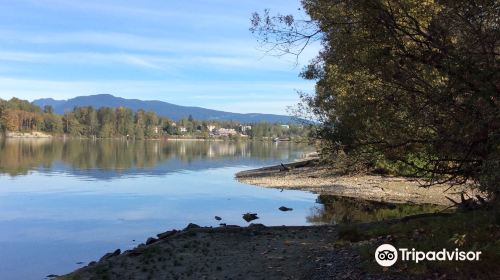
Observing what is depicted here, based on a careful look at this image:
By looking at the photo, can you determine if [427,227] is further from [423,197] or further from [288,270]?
[423,197]

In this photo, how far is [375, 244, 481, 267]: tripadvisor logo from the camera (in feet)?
26.2

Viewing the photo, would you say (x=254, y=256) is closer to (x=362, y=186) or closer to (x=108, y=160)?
(x=362, y=186)

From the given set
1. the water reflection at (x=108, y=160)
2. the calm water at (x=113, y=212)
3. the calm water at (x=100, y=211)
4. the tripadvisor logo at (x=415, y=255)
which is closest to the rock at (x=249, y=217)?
the calm water at (x=113, y=212)

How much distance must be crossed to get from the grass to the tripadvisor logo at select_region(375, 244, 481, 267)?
90 mm

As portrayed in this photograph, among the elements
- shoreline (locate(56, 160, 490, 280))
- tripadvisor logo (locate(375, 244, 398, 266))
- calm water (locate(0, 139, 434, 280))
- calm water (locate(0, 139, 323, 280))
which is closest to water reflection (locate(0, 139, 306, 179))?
calm water (locate(0, 139, 323, 280))

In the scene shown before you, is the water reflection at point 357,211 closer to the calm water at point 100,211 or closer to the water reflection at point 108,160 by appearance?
the calm water at point 100,211

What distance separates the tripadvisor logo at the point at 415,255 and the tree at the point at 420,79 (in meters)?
1.19

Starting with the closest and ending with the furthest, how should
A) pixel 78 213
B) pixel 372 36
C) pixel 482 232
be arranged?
pixel 482 232, pixel 372 36, pixel 78 213

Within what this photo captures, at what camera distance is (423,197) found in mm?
29469

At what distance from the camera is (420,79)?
10.0 m

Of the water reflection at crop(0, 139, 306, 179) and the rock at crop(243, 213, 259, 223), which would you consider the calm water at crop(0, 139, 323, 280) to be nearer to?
the rock at crop(243, 213, 259, 223)

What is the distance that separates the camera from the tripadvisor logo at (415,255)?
7.99 m

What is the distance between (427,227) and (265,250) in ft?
14.0

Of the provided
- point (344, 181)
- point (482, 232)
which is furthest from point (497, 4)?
point (344, 181)
